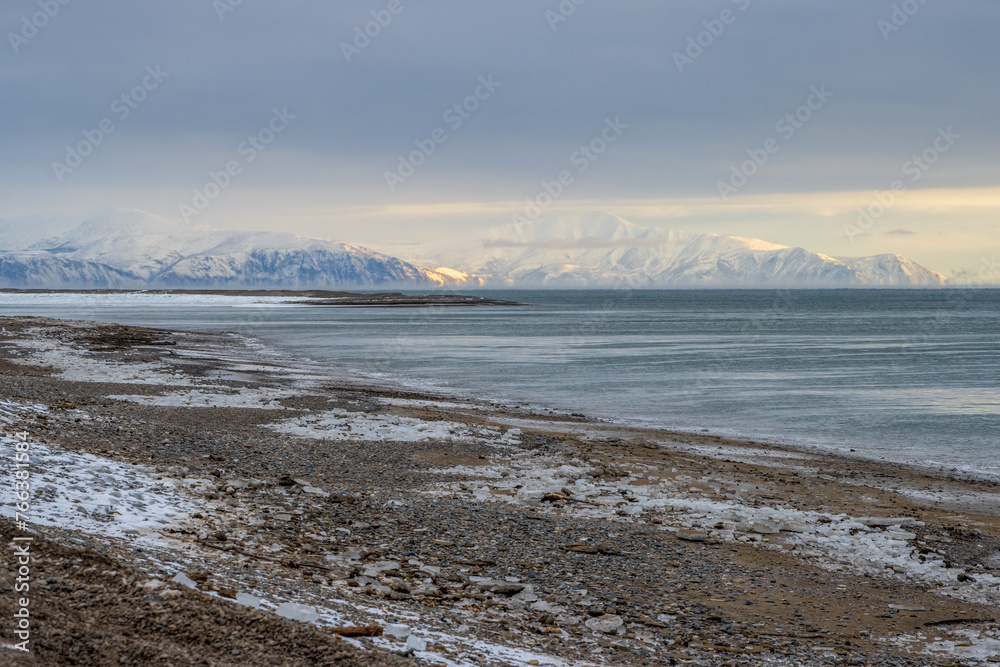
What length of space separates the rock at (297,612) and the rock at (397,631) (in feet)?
2.11

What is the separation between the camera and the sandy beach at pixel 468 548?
6.47m

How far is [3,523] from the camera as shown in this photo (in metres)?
7.60

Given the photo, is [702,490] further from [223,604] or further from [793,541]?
[223,604]

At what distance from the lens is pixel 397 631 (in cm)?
680

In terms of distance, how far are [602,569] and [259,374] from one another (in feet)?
87.4

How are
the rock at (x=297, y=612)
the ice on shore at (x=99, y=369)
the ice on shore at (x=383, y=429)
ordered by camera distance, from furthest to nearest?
the ice on shore at (x=99, y=369), the ice on shore at (x=383, y=429), the rock at (x=297, y=612)

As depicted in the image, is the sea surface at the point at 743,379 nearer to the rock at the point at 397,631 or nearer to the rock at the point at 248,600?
the rock at the point at 397,631

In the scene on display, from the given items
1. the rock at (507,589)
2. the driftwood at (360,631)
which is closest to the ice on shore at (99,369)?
the rock at (507,589)

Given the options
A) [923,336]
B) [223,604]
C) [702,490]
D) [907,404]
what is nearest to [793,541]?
[702,490]

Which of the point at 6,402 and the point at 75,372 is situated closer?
the point at 6,402

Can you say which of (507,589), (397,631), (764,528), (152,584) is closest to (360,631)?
(397,631)

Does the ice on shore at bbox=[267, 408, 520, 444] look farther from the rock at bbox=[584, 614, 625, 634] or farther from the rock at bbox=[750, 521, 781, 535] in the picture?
the rock at bbox=[584, 614, 625, 634]

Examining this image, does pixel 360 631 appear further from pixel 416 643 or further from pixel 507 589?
pixel 507 589

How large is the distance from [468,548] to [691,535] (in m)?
3.46
